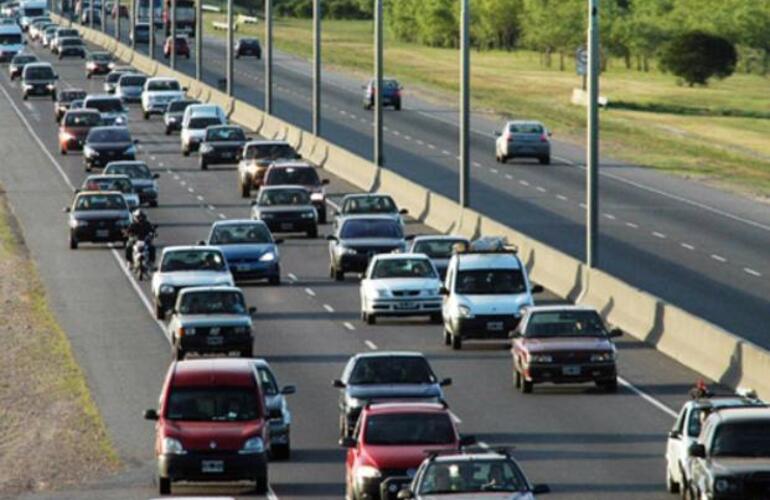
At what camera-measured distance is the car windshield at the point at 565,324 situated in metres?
42.1

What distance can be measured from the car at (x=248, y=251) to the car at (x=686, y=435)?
91.1 ft

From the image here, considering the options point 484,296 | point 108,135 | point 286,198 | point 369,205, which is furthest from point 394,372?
point 108,135

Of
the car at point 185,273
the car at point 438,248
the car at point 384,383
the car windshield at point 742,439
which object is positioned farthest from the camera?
the car at point 438,248

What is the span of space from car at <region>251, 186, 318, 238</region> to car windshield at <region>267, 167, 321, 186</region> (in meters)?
5.09

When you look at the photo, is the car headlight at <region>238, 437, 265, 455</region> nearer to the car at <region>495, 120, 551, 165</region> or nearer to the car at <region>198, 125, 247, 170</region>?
the car at <region>198, 125, 247, 170</region>

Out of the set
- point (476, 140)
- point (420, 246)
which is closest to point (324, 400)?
point (420, 246)

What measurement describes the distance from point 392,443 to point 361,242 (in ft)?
98.3

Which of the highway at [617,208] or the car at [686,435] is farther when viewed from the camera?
the highway at [617,208]

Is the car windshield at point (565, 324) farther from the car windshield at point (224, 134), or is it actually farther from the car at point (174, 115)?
the car at point (174, 115)

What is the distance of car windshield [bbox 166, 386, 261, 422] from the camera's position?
3247 cm

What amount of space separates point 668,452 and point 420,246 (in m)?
26.3

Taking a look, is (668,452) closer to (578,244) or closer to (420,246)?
(420,246)

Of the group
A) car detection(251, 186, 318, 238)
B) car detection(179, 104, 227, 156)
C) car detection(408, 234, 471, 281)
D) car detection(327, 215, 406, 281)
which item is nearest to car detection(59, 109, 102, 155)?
car detection(179, 104, 227, 156)

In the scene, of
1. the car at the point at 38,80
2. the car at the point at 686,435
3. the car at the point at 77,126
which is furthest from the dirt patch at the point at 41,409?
the car at the point at 38,80
